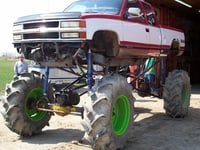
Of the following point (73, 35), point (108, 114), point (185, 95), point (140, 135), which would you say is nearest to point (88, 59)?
point (73, 35)

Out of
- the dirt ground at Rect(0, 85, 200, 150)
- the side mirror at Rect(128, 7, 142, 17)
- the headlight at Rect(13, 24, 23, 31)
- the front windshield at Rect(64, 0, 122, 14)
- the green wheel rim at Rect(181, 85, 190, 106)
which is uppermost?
the front windshield at Rect(64, 0, 122, 14)

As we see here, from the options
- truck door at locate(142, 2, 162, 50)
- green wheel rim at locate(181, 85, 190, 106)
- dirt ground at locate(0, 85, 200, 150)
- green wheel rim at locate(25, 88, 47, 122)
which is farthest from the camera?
green wheel rim at locate(181, 85, 190, 106)

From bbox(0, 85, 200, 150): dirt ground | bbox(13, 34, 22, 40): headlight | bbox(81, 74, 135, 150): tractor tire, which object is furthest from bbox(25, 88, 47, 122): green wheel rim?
bbox(81, 74, 135, 150): tractor tire

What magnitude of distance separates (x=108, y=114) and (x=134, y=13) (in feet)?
8.43

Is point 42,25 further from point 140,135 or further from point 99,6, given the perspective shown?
point 140,135

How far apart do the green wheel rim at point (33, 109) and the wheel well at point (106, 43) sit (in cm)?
174

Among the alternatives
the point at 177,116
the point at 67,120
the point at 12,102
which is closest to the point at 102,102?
the point at 12,102

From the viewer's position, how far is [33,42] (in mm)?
7598

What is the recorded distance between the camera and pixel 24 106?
26.9 ft

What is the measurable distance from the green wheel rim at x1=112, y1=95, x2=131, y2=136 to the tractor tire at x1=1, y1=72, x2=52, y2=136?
6.00ft

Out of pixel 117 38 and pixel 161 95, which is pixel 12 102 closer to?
pixel 117 38

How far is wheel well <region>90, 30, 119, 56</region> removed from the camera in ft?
25.0

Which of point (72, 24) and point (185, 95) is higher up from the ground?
point (72, 24)

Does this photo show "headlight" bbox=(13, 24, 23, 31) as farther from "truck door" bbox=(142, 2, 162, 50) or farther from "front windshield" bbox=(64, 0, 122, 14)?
"truck door" bbox=(142, 2, 162, 50)
